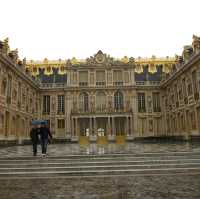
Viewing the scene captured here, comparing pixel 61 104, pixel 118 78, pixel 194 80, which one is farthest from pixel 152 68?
pixel 194 80

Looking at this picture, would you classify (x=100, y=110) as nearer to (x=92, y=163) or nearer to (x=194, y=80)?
(x=194, y=80)

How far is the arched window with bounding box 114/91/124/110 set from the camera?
43188 mm

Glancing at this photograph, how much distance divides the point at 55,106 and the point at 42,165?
33.9 metres

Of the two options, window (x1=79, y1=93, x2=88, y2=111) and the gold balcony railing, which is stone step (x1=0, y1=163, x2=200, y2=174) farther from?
window (x1=79, y1=93, x2=88, y2=111)

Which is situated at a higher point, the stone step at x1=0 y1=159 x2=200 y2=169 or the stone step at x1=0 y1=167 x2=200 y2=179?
the stone step at x1=0 y1=159 x2=200 y2=169

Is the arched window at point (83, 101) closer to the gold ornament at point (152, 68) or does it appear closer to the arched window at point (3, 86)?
the gold ornament at point (152, 68)

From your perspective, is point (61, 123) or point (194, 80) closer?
point (194, 80)

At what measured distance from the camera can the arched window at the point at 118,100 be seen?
43.2 meters

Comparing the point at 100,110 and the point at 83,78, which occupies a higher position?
the point at 83,78

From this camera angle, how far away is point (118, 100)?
43344 mm

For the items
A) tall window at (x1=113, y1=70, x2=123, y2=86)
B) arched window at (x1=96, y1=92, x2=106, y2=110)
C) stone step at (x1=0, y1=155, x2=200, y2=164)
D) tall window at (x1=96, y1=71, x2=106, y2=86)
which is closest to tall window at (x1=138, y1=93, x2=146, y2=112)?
tall window at (x1=113, y1=70, x2=123, y2=86)

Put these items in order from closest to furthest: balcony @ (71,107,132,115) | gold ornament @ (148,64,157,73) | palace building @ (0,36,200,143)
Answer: palace building @ (0,36,200,143) < balcony @ (71,107,132,115) < gold ornament @ (148,64,157,73)

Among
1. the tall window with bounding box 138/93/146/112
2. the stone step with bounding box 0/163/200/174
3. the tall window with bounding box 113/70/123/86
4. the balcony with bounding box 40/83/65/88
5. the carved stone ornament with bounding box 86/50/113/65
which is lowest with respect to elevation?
the stone step with bounding box 0/163/200/174

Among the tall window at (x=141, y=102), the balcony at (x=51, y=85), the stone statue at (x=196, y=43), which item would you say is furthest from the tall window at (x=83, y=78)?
the stone statue at (x=196, y=43)
